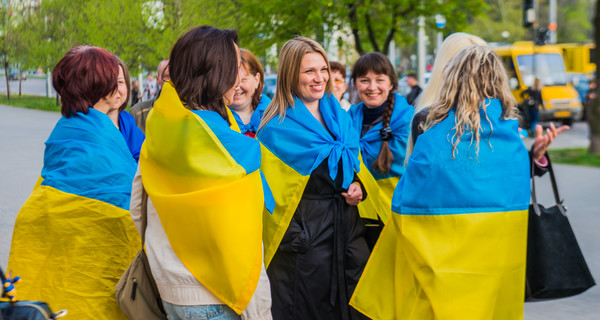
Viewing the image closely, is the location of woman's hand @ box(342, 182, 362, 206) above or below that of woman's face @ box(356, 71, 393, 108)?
below

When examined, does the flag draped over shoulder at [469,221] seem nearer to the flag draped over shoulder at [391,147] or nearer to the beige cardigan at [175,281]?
the beige cardigan at [175,281]

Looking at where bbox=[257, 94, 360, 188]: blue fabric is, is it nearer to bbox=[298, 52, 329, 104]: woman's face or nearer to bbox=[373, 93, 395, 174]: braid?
bbox=[298, 52, 329, 104]: woman's face

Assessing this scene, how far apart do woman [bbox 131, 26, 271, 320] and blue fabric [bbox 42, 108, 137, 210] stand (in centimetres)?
74

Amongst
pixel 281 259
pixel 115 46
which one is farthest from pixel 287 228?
pixel 115 46

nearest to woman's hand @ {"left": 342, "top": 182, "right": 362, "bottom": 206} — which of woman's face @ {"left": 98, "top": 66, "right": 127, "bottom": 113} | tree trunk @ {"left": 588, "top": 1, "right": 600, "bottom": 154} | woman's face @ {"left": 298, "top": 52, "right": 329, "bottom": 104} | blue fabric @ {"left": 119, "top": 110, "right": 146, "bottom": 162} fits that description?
woman's face @ {"left": 298, "top": 52, "right": 329, "bottom": 104}

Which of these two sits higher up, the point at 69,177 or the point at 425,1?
the point at 425,1

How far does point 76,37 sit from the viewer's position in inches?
305

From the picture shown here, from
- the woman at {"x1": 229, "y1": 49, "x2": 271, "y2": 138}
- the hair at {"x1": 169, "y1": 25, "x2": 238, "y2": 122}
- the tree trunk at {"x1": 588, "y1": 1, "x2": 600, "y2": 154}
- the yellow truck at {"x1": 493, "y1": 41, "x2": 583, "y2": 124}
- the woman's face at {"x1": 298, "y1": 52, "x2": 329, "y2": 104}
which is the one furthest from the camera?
the yellow truck at {"x1": 493, "y1": 41, "x2": 583, "y2": 124}

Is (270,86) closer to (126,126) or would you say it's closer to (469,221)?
(126,126)

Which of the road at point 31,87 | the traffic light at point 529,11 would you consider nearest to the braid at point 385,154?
the road at point 31,87

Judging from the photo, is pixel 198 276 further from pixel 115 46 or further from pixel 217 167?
pixel 115 46

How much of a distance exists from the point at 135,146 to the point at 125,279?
1.14m

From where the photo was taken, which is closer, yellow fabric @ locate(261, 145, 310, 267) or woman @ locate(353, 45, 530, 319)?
woman @ locate(353, 45, 530, 319)

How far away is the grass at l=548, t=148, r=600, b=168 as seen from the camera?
14.1m
